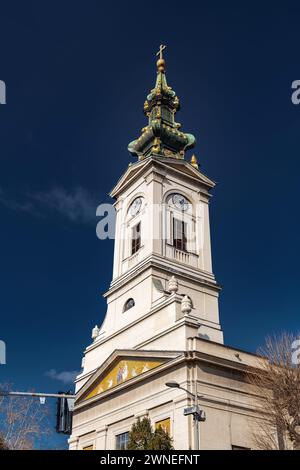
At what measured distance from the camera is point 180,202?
155 feet

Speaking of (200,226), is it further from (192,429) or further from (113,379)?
(192,429)

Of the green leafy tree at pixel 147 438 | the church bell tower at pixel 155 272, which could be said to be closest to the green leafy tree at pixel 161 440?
the green leafy tree at pixel 147 438

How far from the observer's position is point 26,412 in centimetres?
3519

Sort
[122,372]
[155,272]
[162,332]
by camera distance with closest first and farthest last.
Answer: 1. [162,332]
2. [122,372]
3. [155,272]

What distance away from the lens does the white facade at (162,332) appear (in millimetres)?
32531

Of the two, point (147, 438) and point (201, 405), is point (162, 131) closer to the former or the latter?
point (201, 405)

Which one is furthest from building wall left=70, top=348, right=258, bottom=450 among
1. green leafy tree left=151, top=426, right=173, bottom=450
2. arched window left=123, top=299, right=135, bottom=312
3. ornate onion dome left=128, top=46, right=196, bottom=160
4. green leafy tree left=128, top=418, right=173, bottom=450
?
ornate onion dome left=128, top=46, right=196, bottom=160

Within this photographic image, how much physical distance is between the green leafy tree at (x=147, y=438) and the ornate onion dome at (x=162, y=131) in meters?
24.3

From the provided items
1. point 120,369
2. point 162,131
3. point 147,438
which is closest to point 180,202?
point 162,131

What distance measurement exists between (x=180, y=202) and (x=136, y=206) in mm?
3517

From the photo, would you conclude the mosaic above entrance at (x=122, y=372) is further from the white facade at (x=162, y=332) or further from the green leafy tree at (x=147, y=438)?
the green leafy tree at (x=147, y=438)
